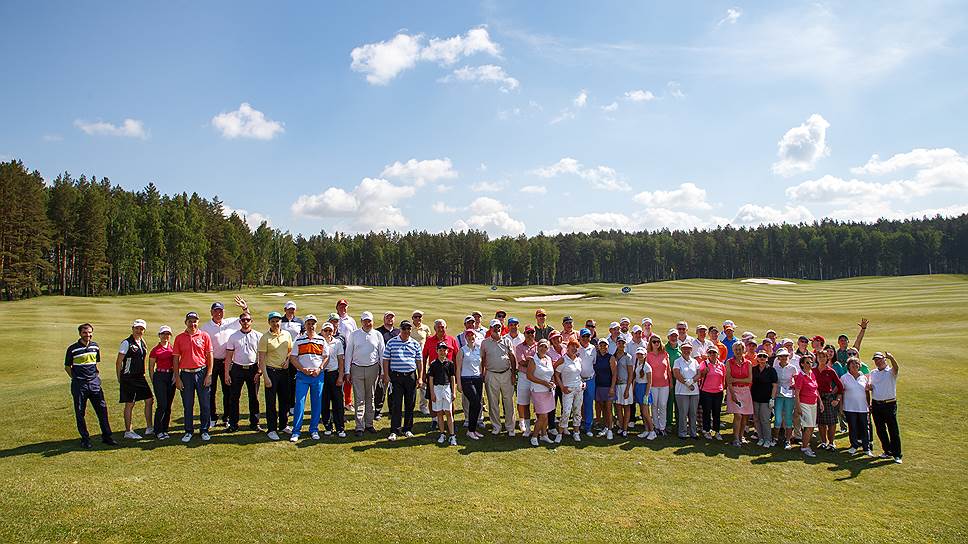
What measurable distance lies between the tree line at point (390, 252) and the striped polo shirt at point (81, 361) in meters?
59.3

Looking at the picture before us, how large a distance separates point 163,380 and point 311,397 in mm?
2821

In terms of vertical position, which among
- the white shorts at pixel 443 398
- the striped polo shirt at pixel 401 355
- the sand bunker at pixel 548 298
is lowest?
the sand bunker at pixel 548 298

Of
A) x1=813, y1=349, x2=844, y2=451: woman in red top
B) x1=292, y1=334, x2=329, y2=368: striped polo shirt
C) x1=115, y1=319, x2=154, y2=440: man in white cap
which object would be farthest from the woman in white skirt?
x1=115, y1=319, x2=154, y2=440: man in white cap

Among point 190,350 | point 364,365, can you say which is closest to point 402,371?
point 364,365

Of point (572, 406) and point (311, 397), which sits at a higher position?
point (311, 397)

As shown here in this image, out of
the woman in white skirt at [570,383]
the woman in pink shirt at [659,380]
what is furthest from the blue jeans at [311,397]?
the woman in pink shirt at [659,380]

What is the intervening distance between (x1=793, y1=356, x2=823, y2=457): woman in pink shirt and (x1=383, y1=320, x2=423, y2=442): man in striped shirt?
8297mm

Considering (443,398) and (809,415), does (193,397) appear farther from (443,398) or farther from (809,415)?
(809,415)

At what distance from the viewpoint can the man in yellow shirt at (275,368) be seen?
10578mm

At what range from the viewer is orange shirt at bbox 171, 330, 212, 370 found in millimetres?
10391

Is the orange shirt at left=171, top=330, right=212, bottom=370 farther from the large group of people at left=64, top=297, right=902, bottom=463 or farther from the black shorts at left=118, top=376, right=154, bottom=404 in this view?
the black shorts at left=118, top=376, right=154, bottom=404

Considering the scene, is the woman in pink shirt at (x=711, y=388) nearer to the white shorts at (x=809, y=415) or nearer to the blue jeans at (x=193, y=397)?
the white shorts at (x=809, y=415)

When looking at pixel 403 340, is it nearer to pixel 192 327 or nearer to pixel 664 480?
pixel 192 327

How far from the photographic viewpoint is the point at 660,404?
472 inches
